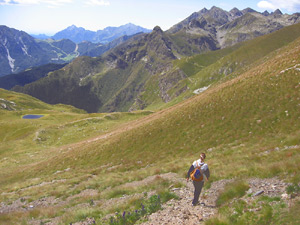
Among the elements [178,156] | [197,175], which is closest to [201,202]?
[197,175]

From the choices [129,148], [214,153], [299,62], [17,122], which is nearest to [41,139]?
[17,122]

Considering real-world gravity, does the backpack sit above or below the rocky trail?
above

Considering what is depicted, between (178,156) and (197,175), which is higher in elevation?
(197,175)

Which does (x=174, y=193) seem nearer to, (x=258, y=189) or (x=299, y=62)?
(x=258, y=189)

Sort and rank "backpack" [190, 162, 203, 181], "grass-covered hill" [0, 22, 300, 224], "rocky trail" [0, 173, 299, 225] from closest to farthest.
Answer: "rocky trail" [0, 173, 299, 225]
"backpack" [190, 162, 203, 181]
"grass-covered hill" [0, 22, 300, 224]

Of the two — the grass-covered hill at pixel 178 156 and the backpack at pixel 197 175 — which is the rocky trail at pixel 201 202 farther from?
the backpack at pixel 197 175

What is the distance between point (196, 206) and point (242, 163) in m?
7.52

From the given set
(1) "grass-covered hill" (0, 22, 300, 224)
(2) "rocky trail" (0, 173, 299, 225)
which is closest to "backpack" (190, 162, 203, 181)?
(2) "rocky trail" (0, 173, 299, 225)

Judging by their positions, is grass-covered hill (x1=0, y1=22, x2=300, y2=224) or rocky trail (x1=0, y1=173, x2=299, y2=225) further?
grass-covered hill (x1=0, y1=22, x2=300, y2=224)

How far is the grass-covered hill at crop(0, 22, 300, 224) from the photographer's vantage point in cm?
1550

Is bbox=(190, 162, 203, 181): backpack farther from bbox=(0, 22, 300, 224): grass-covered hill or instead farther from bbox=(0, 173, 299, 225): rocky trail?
bbox=(0, 22, 300, 224): grass-covered hill

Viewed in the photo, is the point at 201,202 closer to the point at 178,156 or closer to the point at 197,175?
→ the point at 197,175

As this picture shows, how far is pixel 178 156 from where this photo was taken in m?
27.6

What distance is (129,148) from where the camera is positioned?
34750mm
